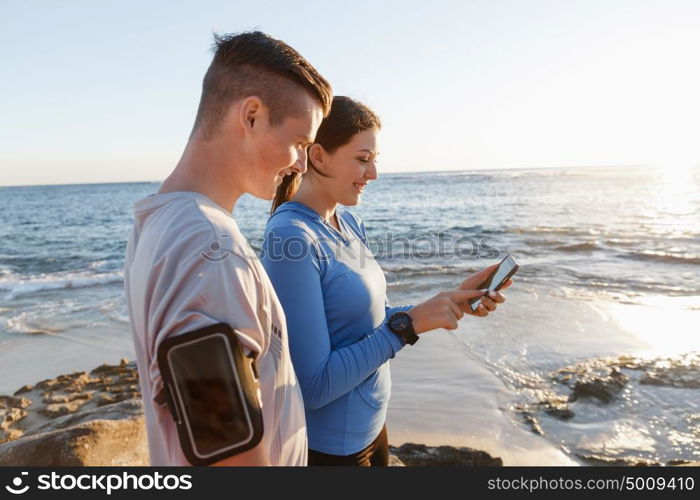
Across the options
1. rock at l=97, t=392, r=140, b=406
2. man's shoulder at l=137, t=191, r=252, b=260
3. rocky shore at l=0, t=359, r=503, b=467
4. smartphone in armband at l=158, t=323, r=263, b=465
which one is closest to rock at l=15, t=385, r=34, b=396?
rocky shore at l=0, t=359, r=503, b=467

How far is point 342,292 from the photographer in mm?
2131

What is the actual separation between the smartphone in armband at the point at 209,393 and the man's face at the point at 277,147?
55 cm

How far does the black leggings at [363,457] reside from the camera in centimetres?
221

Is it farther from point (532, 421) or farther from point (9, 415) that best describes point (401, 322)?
point (9, 415)

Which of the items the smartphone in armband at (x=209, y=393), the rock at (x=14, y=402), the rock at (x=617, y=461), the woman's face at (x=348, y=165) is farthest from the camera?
the rock at (x=14, y=402)

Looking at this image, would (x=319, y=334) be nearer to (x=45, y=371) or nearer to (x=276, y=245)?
(x=276, y=245)

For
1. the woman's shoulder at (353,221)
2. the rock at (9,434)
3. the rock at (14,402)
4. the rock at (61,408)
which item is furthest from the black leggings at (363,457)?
the rock at (14,402)

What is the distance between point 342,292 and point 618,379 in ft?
14.3

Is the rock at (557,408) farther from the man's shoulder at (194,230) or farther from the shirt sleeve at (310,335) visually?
the man's shoulder at (194,230)

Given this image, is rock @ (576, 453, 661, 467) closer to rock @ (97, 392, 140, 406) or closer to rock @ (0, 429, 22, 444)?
rock @ (97, 392, 140, 406)

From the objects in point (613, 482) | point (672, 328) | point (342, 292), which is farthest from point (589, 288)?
point (342, 292)

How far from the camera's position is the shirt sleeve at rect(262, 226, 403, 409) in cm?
193

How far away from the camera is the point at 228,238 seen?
1.13 metres

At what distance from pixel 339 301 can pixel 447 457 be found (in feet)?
7.87
